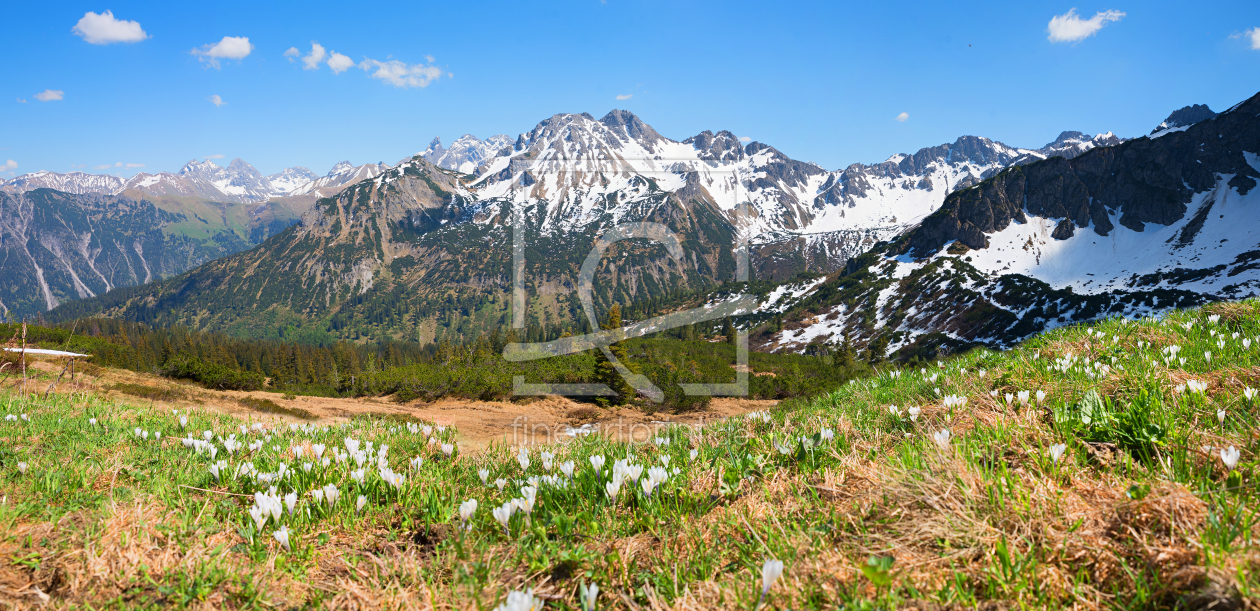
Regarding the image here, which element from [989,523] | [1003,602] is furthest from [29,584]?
[989,523]

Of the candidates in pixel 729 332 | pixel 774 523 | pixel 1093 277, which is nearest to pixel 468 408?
pixel 774 523

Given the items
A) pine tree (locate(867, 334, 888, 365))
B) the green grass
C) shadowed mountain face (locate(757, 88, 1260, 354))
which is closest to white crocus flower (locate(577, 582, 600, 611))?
the green grass

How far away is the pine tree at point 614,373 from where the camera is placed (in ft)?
139

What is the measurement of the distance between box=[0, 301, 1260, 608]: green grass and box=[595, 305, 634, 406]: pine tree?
122 feet

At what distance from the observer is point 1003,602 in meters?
2.04

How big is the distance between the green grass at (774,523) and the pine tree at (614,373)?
1458 inches

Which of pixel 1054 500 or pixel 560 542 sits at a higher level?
pixel 1054 500

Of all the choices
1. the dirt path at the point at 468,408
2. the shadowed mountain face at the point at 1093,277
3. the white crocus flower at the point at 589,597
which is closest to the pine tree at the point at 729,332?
the shadowed mountain face at the point at 1093,277

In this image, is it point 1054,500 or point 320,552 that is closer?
point 1054,500

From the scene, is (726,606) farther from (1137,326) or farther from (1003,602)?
(1137,326)

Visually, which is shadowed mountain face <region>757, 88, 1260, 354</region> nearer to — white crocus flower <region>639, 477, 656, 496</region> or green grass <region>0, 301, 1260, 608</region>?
green grass <region>0, 301, 1260, 608</region>

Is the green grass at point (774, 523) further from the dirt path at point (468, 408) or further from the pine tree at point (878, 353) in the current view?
the pine tree at point (878, 353)

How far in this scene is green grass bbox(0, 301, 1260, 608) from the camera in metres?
2.16

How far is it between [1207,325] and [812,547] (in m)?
8.11
